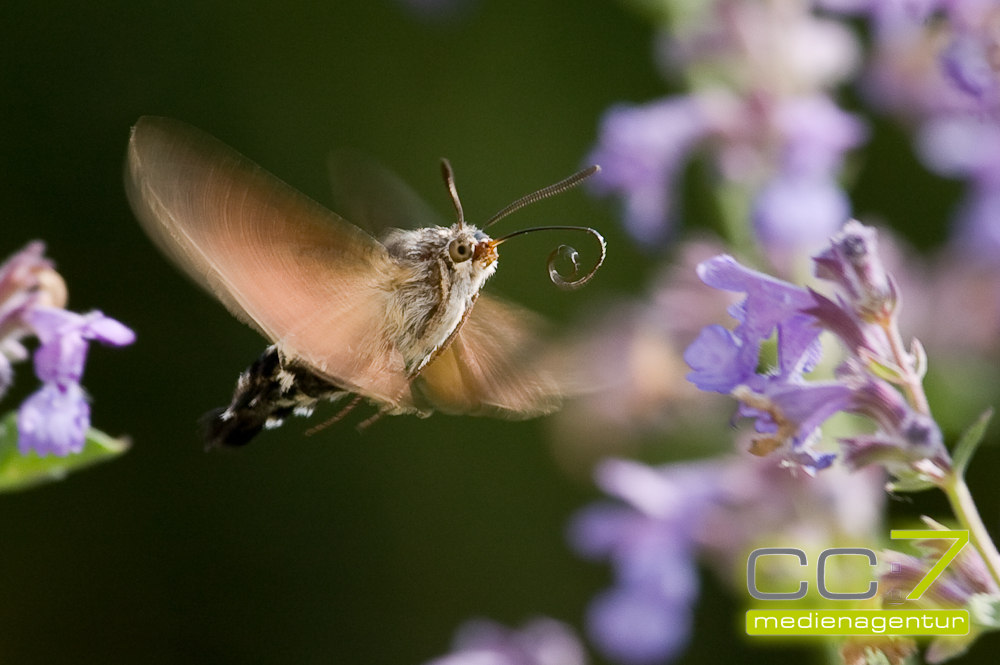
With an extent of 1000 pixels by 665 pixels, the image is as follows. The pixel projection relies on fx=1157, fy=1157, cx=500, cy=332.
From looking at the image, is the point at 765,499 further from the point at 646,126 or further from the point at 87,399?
the point at 87,399

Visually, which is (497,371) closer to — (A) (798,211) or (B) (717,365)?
(B) (717,365)

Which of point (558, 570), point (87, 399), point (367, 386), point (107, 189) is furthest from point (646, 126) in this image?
point (107, 189)

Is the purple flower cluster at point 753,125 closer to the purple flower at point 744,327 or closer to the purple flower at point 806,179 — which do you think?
the purple flower at point 806,179

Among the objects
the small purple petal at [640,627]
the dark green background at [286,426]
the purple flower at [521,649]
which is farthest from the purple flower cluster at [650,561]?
the dark green background at [286,426]

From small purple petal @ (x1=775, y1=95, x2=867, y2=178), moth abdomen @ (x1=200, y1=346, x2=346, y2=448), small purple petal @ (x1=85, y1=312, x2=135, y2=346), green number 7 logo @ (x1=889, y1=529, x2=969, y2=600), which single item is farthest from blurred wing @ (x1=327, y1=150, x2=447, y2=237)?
green number 7 logo @ (x1=889, y1=529, x2=969, y2=600)

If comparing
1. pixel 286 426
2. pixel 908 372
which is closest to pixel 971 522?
pixel 908 372

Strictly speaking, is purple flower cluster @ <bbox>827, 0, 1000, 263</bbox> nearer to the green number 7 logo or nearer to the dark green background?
the green number 7 logo
